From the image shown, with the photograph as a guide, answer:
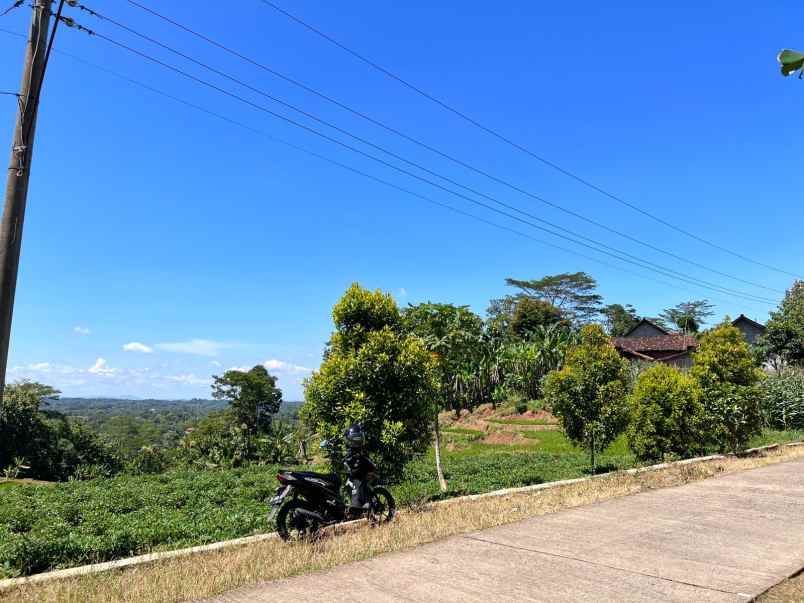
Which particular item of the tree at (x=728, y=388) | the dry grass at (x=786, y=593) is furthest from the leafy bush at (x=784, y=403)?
the dry grass at (x=786, y=593)

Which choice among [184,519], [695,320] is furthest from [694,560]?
[695,320]

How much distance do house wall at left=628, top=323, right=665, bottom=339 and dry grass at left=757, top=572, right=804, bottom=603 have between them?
7098 cm

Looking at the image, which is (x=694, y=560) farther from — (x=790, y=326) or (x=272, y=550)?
(x=790, y=326)

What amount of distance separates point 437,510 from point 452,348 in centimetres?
726

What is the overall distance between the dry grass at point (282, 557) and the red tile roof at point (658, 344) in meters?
53.8

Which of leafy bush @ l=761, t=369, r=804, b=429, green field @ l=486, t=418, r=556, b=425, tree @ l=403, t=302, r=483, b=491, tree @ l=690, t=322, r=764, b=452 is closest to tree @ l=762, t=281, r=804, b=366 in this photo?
leafy bush @ l=761, t=369, r=804, b=429

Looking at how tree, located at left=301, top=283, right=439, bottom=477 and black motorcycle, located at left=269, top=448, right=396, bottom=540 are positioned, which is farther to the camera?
tree, located at left=301, top=283, right=439, bottom=477

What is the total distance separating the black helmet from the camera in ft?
24.5

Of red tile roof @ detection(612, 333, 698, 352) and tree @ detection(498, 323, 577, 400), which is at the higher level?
red tile roof @ detection(612, 333, 698, 352)

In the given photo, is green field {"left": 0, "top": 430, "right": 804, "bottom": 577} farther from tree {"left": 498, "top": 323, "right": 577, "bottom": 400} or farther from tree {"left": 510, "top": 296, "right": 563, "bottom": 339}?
tree {"left": 510, "top": 296, "right": 563, "bottom": 339}

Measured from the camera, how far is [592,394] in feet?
48.7

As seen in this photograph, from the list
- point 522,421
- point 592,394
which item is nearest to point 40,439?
point 522,421

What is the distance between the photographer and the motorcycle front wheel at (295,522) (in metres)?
6.61

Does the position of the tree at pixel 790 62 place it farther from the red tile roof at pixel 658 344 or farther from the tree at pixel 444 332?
the red tile roof at pixel 658 344
